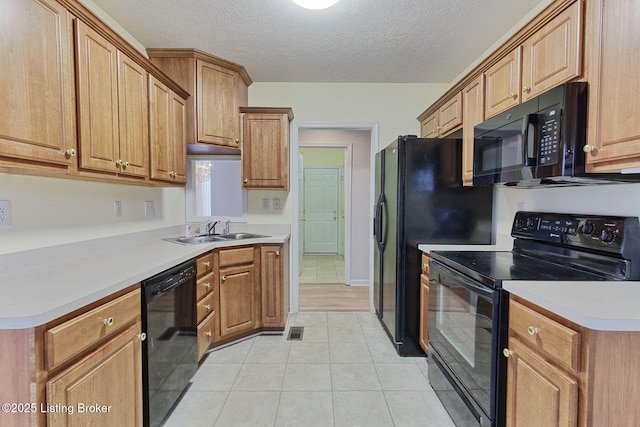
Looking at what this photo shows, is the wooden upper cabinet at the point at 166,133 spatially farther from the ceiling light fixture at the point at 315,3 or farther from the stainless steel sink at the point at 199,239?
the ceiling light fixture at the point at 315,3

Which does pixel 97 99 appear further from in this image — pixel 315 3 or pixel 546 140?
pixel 546 140

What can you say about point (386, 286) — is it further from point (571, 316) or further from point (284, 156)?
point (571, 316)

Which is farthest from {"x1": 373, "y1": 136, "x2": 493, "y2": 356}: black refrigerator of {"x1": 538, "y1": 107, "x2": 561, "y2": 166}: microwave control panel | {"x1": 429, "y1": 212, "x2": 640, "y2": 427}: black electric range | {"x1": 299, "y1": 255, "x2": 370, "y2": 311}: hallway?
{"x1": 299, "y1": 255, "x2": 370, "y2": 311}: hallway

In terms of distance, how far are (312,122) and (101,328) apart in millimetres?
2577

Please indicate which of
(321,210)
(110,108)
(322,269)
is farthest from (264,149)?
(321,210)

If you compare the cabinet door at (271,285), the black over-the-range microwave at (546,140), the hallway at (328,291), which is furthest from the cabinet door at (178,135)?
the black over-the-range microwave at (546,140)

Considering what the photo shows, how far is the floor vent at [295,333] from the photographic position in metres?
2.66

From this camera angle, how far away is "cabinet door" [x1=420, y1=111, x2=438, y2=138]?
2.70 m

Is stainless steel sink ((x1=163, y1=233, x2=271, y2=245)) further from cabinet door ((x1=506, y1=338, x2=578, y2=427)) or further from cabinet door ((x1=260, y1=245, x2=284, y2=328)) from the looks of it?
cabinet door ((x1=506, y1=338, x2=578, y2=427))

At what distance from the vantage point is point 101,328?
1126mm

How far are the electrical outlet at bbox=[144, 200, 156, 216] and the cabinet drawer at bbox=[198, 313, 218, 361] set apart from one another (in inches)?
38.1

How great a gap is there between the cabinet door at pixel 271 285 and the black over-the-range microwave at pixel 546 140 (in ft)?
5.88

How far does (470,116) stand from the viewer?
2.10m

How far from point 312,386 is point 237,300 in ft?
3.04
